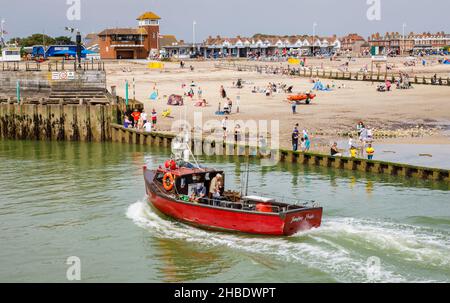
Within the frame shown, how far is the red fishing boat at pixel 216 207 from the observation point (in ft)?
76.3

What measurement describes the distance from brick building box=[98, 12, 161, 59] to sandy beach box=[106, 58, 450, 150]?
56.0 meters

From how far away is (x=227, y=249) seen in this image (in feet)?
75.7

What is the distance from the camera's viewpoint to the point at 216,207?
24312 mm

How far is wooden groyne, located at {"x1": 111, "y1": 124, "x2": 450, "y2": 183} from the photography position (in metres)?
33.2

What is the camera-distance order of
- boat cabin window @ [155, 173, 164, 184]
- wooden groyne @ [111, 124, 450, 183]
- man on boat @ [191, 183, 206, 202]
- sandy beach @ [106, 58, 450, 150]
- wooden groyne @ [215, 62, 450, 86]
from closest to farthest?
man on boat @ [191, 183, 206, 202] < boat cabin window @ [155, 173, 164, 184] < wooden groyne @ [111, 124, 450, 183] < sandy beach @ [106, 58, 450, 150] < wooden groyne @ [215, 62, 450, 86]

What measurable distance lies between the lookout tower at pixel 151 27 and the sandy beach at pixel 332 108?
62453mm

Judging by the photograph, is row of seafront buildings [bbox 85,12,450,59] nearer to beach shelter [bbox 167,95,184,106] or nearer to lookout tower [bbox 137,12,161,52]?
lookout tower [bbox 137,12,161,52]

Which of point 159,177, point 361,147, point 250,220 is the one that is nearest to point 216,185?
point 250,220

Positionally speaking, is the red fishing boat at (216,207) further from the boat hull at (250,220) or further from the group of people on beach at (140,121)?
the group of people on beach at (140,121)

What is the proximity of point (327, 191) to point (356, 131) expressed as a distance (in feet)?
52.6

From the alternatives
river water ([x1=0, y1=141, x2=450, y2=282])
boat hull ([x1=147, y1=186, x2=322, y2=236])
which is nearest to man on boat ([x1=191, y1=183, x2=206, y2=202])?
boat hull ([x1=147, y1=186, x2=322, y2=236])

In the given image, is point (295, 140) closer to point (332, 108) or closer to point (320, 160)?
point (320, 160)

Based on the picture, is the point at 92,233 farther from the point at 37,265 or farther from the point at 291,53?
the point at 291,53

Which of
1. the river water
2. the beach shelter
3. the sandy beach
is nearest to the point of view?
the river water
